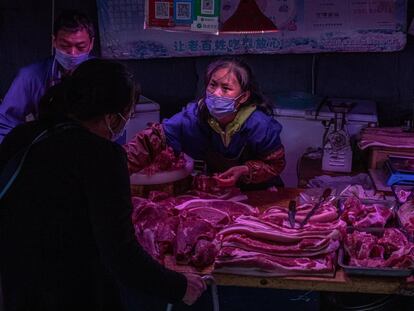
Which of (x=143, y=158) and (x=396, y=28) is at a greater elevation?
(x=396, y=28)

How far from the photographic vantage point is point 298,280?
2938mm

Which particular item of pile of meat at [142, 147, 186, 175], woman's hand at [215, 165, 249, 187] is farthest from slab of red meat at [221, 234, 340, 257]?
pile of meat at [142, 147, 186, 175]

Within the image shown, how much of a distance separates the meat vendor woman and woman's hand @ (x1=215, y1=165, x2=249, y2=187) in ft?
0.03

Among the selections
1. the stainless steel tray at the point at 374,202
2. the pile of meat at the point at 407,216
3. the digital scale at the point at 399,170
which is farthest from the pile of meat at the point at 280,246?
the digital scale at the point at 399,170

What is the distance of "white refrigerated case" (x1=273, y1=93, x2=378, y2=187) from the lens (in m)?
5.32

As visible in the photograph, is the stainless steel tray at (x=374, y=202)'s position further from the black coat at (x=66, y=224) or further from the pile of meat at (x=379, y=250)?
the black coat at (x=66, y=224)

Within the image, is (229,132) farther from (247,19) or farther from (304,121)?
(304,121)

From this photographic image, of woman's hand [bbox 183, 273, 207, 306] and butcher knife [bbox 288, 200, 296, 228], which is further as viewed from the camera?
butcher knife [bbox 288, 200, 296, 228]

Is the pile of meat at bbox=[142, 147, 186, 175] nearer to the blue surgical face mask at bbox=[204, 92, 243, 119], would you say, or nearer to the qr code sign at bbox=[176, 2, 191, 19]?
the blue surgical face mask at bbox=[204, 92, 243, 119]

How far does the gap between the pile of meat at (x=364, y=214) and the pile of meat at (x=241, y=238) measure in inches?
3.2

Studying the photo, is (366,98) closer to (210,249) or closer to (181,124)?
(181,124)

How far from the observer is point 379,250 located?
302 centimetres

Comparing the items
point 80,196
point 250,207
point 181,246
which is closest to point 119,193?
point 80,196

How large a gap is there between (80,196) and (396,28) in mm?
4274
